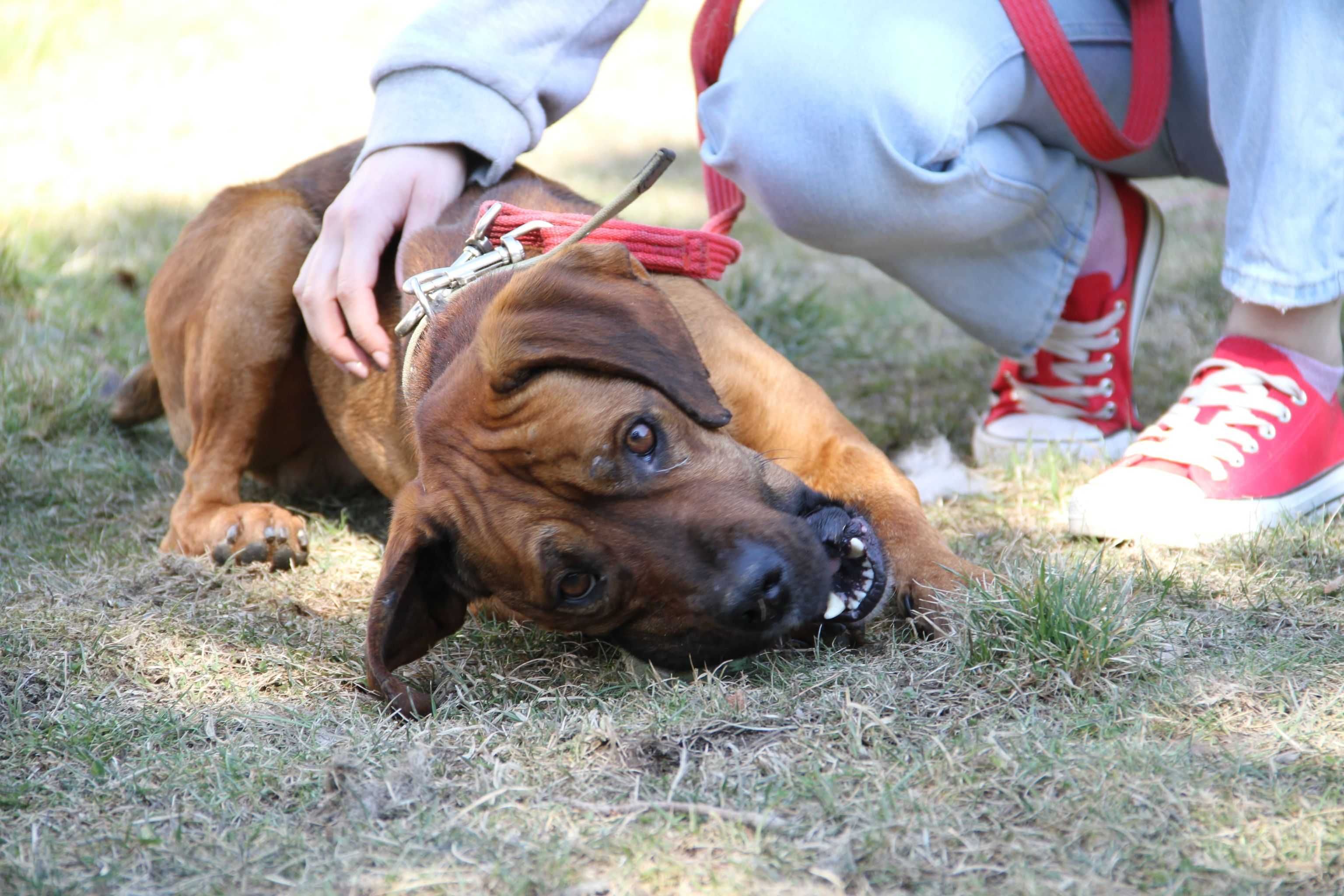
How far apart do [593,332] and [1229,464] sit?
179cm

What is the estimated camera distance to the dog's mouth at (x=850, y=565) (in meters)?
2.84

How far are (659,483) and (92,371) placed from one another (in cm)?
352

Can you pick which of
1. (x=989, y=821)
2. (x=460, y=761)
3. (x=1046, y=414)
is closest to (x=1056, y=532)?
(x=1046, y=414)

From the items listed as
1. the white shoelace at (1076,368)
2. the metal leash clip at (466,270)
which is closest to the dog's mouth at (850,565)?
the metal leash clip at (466,270)

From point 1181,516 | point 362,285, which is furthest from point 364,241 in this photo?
point 1181,516

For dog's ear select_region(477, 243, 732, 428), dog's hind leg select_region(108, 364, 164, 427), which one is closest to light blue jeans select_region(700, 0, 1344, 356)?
dog's ear select_region(477, 243, 732, 428)

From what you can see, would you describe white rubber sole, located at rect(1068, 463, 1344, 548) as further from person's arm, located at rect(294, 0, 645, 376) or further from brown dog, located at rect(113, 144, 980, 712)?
person's arm, located at rect(294, 0, 645, 376)

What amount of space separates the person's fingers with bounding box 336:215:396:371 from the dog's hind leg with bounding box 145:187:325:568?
749 mm

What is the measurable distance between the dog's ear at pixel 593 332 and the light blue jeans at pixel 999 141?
1031mm

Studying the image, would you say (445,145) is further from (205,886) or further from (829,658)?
(205,886)

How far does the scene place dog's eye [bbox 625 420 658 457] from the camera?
8.97ft

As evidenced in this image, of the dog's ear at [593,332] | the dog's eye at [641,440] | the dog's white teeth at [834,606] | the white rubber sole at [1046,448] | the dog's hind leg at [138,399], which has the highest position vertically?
the dog's ear at [593,332]

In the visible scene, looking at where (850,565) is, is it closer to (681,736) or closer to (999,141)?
(681,736)

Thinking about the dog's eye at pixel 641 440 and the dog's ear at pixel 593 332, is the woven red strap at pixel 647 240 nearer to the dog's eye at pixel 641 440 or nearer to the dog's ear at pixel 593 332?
the dog's ear at pixel 593 332
